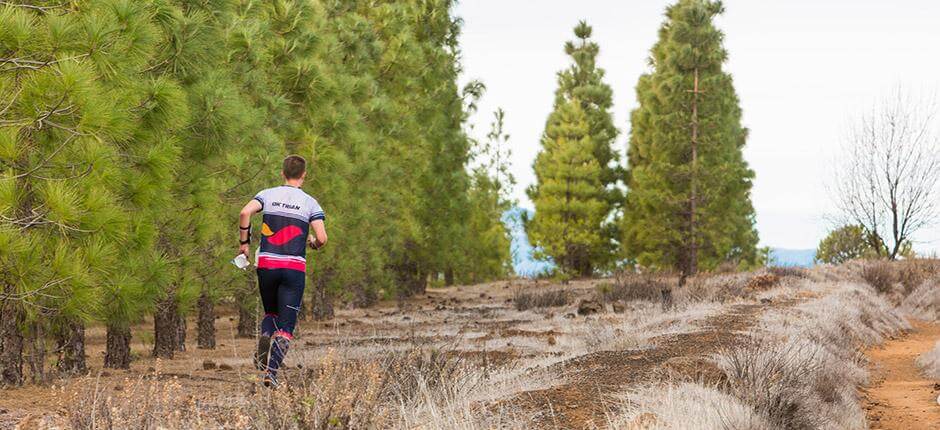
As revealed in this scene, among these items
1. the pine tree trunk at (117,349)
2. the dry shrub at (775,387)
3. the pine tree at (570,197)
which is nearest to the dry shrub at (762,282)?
the dry shrub at (775,387)

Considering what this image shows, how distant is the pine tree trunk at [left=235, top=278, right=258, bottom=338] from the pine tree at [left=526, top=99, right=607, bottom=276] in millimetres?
19030

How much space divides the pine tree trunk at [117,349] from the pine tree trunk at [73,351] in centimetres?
74

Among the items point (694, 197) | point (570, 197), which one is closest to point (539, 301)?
point (694, 197)

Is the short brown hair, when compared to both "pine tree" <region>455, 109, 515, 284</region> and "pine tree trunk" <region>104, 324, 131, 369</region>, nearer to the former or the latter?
"pine tree trunk" <region>104, 324, 131, 369</region>

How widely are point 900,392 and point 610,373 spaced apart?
4.46m

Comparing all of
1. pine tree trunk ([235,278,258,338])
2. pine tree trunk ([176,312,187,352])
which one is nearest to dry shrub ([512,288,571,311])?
Result: pine tree trunk ([235,278,258,338])

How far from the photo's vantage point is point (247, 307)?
561 inches

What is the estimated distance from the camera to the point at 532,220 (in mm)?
35719

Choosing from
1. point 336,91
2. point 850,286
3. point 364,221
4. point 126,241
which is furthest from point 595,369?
point 850,286

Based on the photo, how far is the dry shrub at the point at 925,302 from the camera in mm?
18750

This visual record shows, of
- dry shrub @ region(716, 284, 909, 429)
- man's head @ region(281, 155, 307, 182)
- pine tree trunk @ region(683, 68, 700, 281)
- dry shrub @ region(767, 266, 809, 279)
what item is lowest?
dry shrub @ region(716, 284, 909, 429)

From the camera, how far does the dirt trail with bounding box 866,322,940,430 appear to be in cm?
806

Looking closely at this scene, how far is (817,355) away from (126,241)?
21.9 feet

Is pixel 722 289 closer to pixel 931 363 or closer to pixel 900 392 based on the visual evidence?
pixel 931 363
